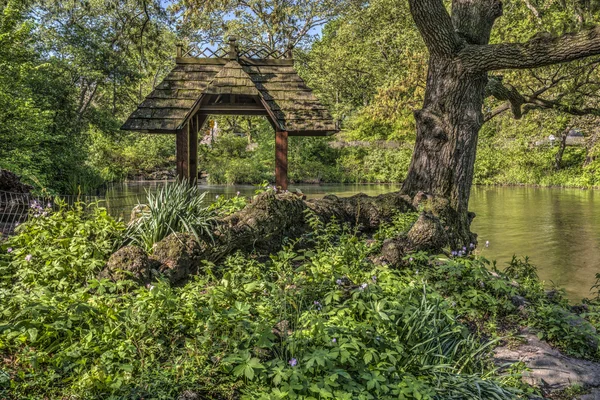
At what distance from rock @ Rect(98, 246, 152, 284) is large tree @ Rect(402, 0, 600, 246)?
12.4 ft

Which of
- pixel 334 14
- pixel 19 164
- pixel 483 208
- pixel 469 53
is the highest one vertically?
pixel 334 14

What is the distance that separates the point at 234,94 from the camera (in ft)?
25.2

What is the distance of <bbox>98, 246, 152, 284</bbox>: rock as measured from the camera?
3.50 m

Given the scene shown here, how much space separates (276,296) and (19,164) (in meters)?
10.6

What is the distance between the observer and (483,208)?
15664 millimetres

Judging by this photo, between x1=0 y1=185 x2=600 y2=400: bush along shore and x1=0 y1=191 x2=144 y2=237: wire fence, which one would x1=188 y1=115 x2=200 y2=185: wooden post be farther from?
x1=0 y1=185 x2=600 y2=400: bush along shore

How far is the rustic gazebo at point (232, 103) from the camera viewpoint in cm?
756

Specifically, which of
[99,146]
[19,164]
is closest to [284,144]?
[19,164]

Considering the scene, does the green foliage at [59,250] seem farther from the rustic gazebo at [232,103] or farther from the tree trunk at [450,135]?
the tree trunk at [450,135]

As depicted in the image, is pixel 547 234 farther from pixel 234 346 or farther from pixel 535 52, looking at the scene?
pixel 234 346

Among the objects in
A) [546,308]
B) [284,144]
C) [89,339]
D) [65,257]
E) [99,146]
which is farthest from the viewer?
[99,146]

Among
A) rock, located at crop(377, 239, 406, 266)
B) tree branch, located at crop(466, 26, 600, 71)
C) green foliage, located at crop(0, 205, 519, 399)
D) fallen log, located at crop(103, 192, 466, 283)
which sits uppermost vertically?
tree branch, located at crop(466, 26, 600, 71)

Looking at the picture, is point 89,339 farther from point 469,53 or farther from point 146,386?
point 469,53

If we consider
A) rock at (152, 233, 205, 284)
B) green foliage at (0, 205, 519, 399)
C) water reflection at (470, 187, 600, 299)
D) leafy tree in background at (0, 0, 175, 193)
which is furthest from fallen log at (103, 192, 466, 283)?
leafy tree in background at (0, 0, 175, 193)
